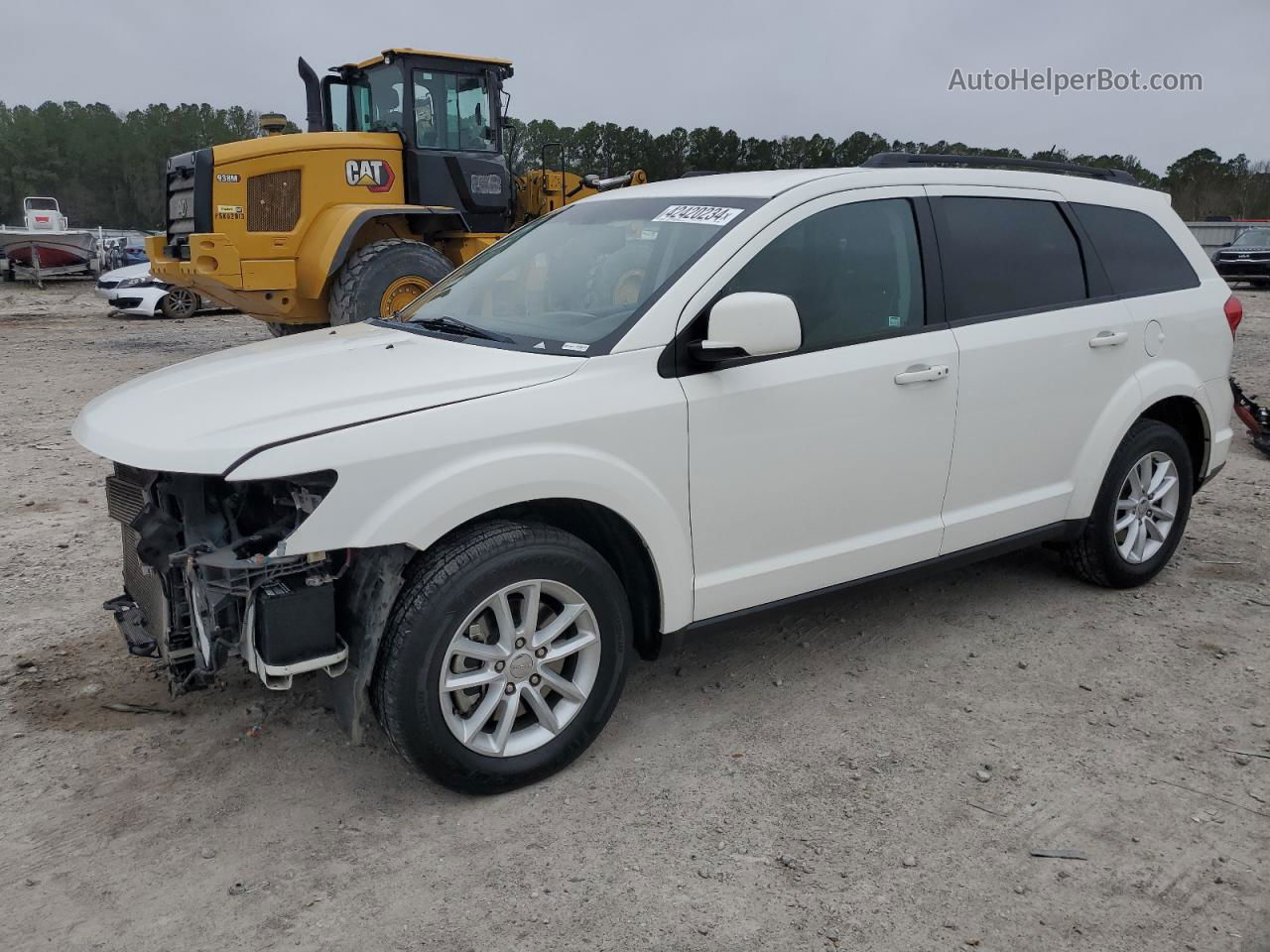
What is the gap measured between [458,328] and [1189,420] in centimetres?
347

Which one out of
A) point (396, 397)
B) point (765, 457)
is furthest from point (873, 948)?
point (396, 397)

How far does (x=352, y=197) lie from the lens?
10.4 metres

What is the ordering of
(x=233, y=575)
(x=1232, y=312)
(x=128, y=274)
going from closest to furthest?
(x=233, y=575) < (x=1232, y=312) < (x=128, y=274)

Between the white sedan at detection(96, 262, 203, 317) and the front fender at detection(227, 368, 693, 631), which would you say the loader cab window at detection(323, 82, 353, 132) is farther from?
the front fender at detection(227, 368, 693, 631)

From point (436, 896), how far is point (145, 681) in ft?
5.90

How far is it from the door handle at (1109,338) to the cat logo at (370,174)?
7929 millimetres

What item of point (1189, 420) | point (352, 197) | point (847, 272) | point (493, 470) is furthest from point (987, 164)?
point (352, 197)

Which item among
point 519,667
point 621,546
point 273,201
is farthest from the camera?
point 273,201

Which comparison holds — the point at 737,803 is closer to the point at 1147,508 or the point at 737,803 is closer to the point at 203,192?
the point at 1147,508

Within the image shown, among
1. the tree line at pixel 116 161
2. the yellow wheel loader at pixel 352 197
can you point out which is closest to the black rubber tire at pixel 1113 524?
the yellow wheel loader at pixel 352 197

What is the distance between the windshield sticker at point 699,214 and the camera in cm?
361

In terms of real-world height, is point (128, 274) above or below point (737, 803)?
above

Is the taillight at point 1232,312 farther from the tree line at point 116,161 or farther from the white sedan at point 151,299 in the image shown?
the tree line at point 116,161

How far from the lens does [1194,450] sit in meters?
5.04
